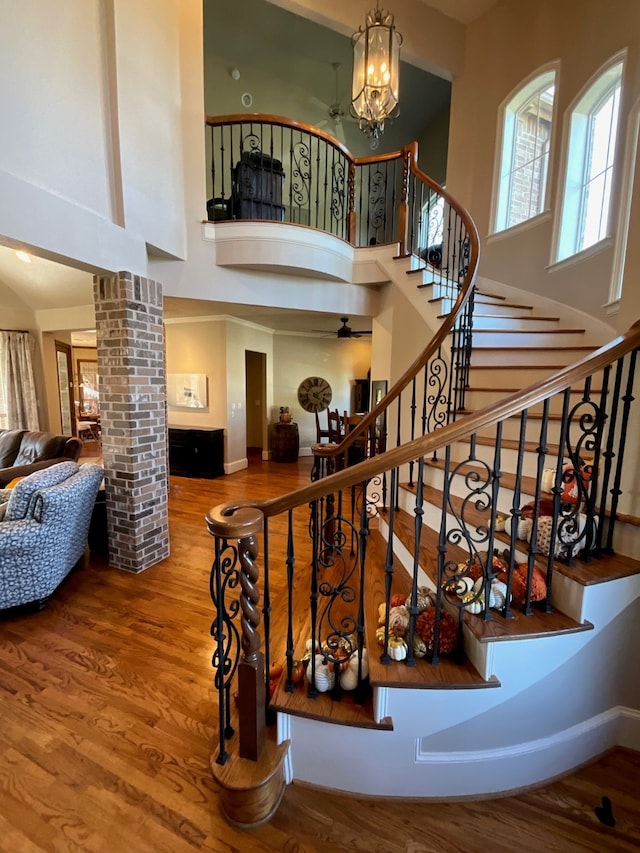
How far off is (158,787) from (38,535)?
1679 millimetres

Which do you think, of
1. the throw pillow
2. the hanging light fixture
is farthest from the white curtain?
the hanging light fixture

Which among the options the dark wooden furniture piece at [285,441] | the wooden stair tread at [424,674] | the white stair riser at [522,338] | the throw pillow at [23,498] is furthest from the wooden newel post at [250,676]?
the dark wooden furniture piece at [285,441]

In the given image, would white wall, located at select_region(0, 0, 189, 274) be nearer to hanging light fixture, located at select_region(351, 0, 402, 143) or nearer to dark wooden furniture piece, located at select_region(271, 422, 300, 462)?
hanging light fixture, located at select_region(351, 0, 402, 143)

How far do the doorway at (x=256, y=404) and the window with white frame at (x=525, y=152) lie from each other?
14.6 feet

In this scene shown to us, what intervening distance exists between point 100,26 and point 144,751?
14.0ft

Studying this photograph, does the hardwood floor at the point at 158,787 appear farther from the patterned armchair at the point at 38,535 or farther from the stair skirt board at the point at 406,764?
the patterned armchair at the point at 38,535

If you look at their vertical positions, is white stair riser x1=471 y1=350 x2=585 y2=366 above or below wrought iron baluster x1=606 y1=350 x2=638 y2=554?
above

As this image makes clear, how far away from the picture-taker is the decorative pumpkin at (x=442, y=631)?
1434 millimetres

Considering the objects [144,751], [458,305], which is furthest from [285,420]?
[144,751]

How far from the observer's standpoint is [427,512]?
2148mm

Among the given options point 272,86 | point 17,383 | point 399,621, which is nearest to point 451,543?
point 399,621

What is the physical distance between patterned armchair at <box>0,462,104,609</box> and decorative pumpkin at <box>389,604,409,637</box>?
2.27 m

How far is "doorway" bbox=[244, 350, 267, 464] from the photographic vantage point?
7309 millimetres

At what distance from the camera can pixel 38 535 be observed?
93.6 inches
